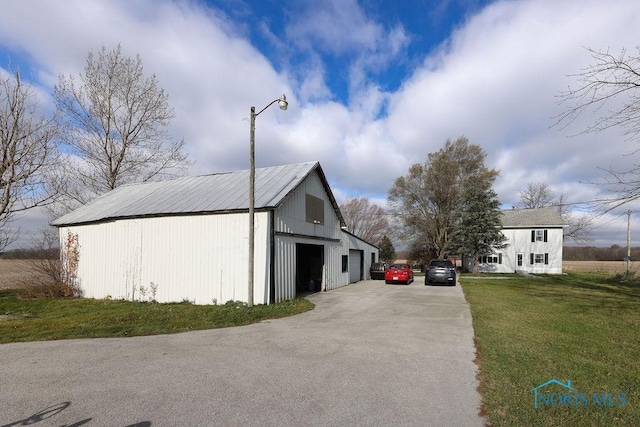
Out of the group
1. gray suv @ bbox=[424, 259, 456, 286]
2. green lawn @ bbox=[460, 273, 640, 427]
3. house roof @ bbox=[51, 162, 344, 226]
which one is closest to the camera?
green lawn @ bbox=[460, 273, 640, 427]

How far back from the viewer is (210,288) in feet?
44.2

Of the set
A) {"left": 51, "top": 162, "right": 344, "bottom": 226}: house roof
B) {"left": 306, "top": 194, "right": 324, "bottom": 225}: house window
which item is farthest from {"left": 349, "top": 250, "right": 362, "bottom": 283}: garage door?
{"left": 306, "top": 194, "right": 324, "bottom": 225}: house window

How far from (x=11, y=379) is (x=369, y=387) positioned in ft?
17.8

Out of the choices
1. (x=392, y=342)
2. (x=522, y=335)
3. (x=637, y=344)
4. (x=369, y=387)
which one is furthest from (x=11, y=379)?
(x=637, y=344)

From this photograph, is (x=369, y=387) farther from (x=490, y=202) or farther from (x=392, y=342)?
(x=490, y=202)

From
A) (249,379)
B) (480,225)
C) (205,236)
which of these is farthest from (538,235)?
(249,379)

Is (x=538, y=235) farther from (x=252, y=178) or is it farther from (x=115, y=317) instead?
(x=115, y=317)

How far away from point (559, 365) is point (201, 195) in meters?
14.3

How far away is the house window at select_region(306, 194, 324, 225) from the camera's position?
17.1m

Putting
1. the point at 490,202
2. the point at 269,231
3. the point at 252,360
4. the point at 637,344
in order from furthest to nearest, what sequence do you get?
the point at 490,202 → the point at 269,231 → the point at 637,344 → the point at 252,360

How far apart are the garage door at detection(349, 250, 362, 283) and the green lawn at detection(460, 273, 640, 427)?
1292 centimetres

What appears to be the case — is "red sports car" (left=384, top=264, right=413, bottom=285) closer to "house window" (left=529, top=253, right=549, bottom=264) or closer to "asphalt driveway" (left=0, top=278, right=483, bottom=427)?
"asphalt driveway" (left=0, top=278, right=483, bottom=427)

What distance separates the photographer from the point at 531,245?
39875 mm

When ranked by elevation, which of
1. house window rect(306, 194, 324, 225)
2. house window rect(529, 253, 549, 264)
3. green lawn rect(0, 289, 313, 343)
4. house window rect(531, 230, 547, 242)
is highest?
house window rect(306, 194, 324, 225)
